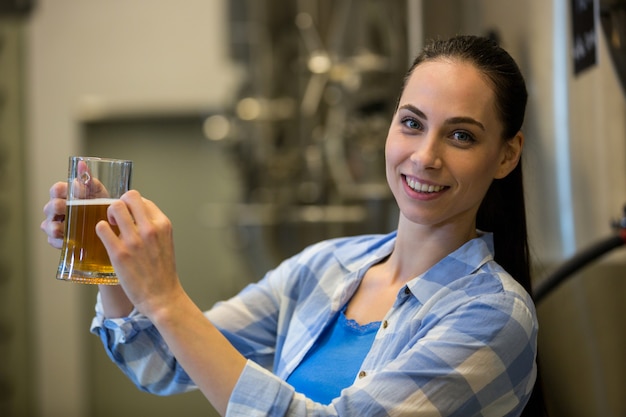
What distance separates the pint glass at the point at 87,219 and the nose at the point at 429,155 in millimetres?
442

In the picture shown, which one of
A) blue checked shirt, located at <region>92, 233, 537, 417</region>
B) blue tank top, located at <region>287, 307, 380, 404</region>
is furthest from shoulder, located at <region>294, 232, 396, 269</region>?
blue tank top, located at <region>287, 307, 380, 404</region>

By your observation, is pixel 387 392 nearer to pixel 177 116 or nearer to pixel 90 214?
pixel 90 214

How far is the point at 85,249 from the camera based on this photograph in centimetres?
137

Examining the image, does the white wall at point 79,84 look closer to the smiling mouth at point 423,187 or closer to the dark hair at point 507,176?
the dark hair at point 507,176

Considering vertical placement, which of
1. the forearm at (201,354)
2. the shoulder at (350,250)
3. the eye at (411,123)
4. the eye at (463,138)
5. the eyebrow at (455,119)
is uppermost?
the eyebrow at (455,119)

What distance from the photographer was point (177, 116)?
737cm

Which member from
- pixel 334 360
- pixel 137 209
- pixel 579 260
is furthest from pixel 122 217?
pixel 579 260

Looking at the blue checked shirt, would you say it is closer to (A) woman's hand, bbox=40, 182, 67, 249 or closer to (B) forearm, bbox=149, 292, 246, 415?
(B) forearm, bbox=149, 292, 246, 415

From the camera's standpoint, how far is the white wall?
277 inches

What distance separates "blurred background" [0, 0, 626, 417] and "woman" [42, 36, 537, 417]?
0.29 metres

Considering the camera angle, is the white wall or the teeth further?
the white wall

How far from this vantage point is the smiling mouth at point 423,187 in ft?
4.59

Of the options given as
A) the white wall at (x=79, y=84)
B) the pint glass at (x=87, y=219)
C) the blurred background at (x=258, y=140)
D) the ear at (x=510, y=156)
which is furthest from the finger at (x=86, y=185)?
the white wall at (x=79, y=84)

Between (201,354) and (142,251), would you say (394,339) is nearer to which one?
(201,354)
